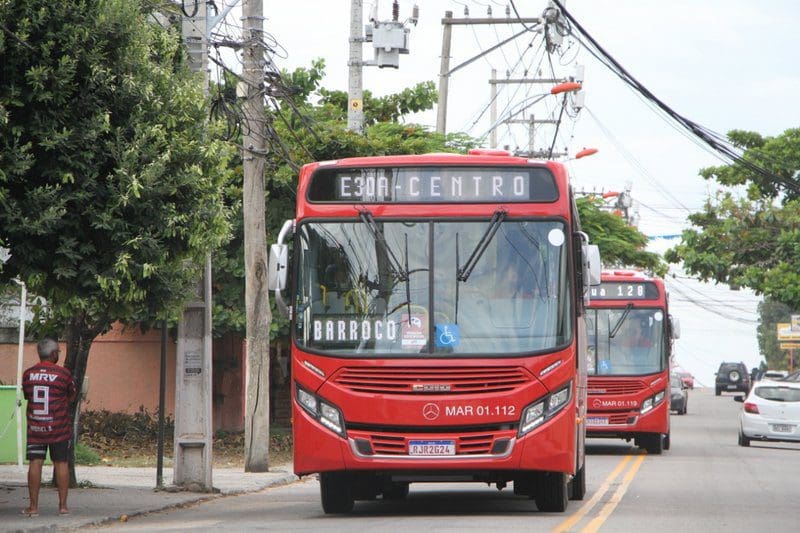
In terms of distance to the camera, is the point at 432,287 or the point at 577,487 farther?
the point at 577,487

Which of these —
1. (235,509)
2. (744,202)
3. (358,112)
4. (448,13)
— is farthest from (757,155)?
(235,509)

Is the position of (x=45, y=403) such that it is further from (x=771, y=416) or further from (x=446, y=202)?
(x=771, y=416)

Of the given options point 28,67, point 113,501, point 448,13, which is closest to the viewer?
point 28,67

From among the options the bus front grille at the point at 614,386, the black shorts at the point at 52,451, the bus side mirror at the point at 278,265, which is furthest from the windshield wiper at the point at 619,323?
the black shorts at the point at 52,451

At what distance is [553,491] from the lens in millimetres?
14219

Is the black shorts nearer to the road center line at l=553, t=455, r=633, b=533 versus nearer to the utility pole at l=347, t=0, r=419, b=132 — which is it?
the road center line at l=553, t=455, r=633, b=533

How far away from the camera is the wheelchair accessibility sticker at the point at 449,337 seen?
13539 mm

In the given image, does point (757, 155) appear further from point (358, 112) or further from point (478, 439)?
point (478, 439)

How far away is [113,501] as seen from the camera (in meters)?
16.0

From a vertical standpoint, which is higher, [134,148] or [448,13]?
[448,13]

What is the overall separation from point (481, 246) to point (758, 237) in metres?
27.6

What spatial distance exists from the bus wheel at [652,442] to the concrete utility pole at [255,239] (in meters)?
8.27

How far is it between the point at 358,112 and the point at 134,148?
12.5 m

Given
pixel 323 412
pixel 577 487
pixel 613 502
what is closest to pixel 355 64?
pixel 577 487
